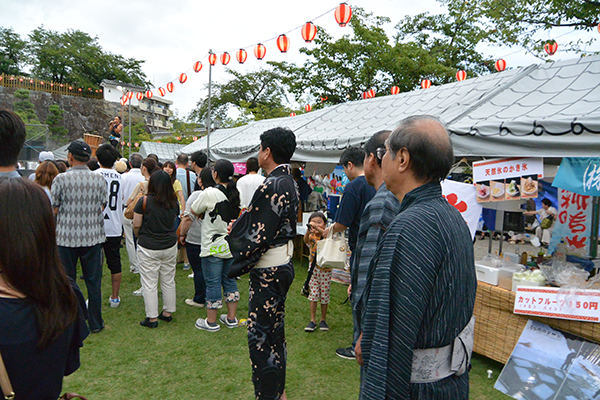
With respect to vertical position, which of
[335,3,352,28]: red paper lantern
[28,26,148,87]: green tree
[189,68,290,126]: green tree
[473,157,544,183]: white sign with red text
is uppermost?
[28,26,148,87]: green tree

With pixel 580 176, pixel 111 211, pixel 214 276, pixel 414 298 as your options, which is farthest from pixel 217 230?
pixel 580 176

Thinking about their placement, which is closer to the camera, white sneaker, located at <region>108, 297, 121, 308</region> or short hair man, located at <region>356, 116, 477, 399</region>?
short hair man, located at <region>356, 116, 477, 399</region>

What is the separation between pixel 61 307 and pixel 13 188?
426 millimetres

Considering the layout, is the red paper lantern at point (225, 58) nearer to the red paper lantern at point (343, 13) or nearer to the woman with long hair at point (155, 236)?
the red paper lantern at point (343, 13)

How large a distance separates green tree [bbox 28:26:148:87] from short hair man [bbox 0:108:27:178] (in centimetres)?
4563

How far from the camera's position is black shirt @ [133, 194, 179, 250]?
395cm

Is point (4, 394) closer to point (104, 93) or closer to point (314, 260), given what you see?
point (314, 260)

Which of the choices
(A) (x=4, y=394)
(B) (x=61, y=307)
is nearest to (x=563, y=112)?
(B) (x=61, y=307)

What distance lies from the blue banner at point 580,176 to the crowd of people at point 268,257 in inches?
64.0

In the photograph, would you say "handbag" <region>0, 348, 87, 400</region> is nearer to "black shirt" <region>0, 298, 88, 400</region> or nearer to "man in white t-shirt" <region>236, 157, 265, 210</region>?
"black shirt" <region>0, 298, 88, 400</region>

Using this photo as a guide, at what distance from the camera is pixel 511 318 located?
338cm

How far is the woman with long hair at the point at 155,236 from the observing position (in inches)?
155

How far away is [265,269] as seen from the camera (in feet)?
8.29

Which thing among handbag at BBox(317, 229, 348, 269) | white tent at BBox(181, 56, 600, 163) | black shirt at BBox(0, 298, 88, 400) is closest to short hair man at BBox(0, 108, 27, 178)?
black shirt at BBox(0, 298, 88, 400)
